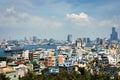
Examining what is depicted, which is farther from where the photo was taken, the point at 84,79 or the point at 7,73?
the point at 7,73

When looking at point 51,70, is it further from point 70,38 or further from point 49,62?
point 70,38

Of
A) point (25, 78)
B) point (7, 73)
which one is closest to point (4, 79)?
point (25, 78)

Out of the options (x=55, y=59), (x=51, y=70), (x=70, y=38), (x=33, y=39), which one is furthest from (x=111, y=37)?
(x=51, y=70)

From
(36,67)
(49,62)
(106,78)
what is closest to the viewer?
(106,78)

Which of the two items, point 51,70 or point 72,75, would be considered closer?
point 72,75

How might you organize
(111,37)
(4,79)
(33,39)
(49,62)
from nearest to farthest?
(4,79), (49,62), (111,37), (33,39)

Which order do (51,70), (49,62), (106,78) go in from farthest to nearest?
(49,62) < (51,70) < (106,78)

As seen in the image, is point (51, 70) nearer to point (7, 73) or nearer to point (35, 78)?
point (7, 73)

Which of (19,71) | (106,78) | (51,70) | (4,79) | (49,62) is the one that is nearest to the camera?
(4,79)

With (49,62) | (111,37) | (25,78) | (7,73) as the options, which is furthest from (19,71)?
(111,37)
